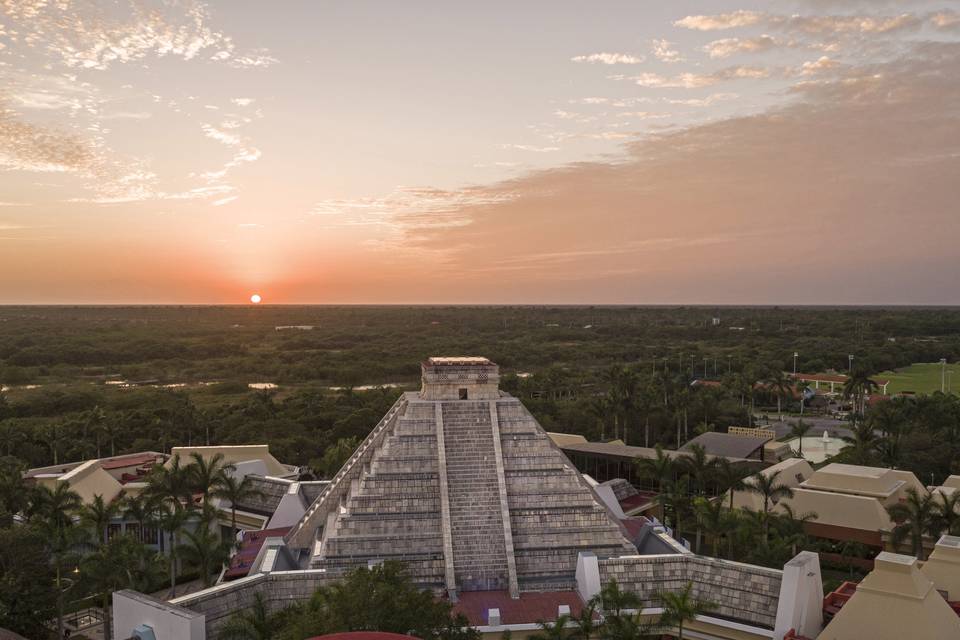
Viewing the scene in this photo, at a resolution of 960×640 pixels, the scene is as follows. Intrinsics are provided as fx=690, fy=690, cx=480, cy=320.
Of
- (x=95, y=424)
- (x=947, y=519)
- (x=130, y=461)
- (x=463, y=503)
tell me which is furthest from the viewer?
(x=95, y=424)

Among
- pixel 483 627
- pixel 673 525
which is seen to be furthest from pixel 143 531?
pixel 673 525

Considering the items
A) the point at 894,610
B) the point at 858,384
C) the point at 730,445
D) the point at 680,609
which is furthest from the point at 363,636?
the point at 858,384

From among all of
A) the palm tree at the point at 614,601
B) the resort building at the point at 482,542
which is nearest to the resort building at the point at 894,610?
the resort building at the point at 482,542

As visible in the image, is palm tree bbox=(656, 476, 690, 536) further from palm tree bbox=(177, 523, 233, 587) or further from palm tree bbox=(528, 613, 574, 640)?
palm tree bbox=(177, 523, 233, 587)

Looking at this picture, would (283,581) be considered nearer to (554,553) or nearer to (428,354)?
(554,553)

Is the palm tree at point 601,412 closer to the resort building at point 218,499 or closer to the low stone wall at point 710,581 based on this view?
the resort building at point 218,499

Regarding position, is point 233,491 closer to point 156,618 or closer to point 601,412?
point 156,618

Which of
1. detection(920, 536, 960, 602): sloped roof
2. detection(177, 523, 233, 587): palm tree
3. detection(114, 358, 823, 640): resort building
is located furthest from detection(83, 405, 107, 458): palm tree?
detection(920, 536, 960, 602): sloped roof
